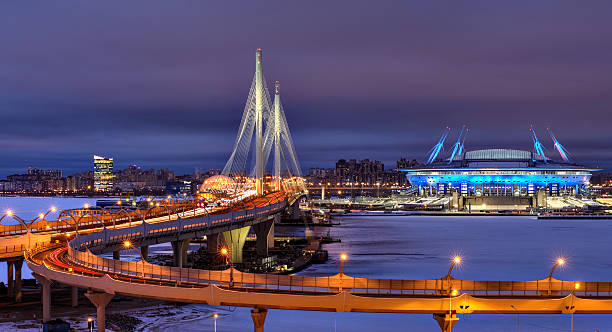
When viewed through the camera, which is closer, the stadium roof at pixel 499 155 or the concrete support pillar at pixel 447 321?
the concrete support pillar at pixel 447 321

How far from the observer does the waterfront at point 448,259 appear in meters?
33.0

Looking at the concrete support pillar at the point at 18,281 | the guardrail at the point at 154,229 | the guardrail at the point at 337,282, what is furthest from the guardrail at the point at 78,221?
the guardrail at the point at 337,282

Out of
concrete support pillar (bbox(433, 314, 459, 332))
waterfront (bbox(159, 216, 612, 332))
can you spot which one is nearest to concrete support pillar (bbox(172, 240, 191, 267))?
waterfront (bbox(159, 216, 612, 332))

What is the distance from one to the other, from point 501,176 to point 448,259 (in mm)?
117694

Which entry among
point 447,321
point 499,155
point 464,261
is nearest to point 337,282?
point 447,321

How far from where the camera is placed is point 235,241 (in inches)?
2138

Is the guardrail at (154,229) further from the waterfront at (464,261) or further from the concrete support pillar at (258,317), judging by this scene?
the concrete support pillar at (258,317)

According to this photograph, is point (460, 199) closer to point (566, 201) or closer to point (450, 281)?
point (566, 201)

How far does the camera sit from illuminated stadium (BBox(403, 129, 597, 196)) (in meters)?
172

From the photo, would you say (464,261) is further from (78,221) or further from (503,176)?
(503,176)

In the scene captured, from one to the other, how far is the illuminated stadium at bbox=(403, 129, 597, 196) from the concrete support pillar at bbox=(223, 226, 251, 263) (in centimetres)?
12360

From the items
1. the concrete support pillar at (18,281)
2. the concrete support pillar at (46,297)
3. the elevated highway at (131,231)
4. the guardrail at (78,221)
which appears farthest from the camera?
the guardrail at (78,221)

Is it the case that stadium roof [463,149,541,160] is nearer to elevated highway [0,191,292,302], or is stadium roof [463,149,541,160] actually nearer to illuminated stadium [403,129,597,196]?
illuminated stadium [403,129,597,196]

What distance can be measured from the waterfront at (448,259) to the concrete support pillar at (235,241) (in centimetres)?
607
